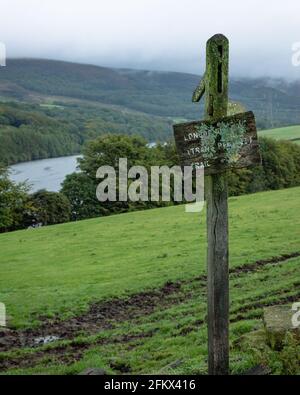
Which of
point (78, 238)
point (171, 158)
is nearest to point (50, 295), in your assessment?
point (78, 238)

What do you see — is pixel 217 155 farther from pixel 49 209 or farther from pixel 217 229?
pixel 49 209

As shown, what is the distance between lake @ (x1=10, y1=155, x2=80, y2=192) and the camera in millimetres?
118375

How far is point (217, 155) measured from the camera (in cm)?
800

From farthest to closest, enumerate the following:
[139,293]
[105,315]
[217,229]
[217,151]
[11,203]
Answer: [11,203]
[139,293]
[105,315]
[217,229]
[217,151]

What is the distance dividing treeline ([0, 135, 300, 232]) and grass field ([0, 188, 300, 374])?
22.7 meters

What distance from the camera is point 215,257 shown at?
26.6 feet

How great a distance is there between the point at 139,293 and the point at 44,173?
129936mm

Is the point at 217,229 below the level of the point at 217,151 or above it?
below

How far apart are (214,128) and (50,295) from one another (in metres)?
15.8

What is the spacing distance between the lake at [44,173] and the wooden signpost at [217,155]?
100m

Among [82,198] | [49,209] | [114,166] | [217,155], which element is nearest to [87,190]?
[82,198]

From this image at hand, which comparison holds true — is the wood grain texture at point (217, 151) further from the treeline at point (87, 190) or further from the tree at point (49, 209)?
the tree at point (49, 209)

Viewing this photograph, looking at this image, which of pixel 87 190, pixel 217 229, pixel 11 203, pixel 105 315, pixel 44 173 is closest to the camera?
pixel 217 229
